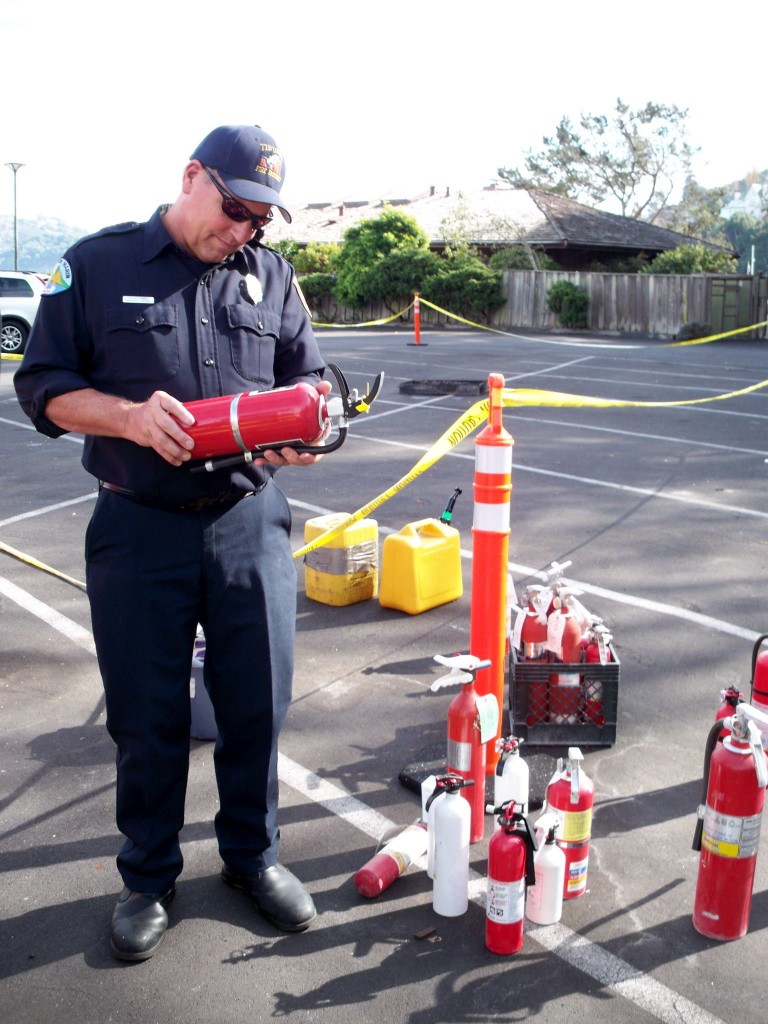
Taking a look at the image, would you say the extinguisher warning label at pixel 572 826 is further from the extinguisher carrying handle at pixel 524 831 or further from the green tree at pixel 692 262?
the green tree at pixel 692 262

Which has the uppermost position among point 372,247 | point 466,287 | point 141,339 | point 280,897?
point 372,247

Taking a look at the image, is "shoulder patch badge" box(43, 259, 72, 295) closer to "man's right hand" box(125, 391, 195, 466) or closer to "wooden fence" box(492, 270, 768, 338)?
"man's right hand" box(125, 391, 195, 466)

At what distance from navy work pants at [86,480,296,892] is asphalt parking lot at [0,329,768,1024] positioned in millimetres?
320

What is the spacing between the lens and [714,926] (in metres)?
3.19

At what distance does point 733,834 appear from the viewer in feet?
10.2

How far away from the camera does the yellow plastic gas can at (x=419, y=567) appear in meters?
5.95

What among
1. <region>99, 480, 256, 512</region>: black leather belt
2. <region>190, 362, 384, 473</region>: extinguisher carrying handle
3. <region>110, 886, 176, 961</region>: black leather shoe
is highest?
<region>190, 362, 384, 473</region>: extinguisher carrying handle

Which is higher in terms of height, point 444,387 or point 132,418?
point 132,418

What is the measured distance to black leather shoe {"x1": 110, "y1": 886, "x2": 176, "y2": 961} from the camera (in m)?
3.06

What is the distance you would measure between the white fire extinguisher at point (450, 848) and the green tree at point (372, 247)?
35447mm

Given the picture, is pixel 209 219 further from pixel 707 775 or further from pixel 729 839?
pixel 729 839

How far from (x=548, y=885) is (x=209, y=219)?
93.8 inches

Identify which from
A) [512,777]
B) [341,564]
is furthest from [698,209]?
[512,777]

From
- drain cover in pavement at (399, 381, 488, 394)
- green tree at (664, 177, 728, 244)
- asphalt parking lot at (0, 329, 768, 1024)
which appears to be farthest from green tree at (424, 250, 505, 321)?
green tree at (664, 177, 728, 244)
